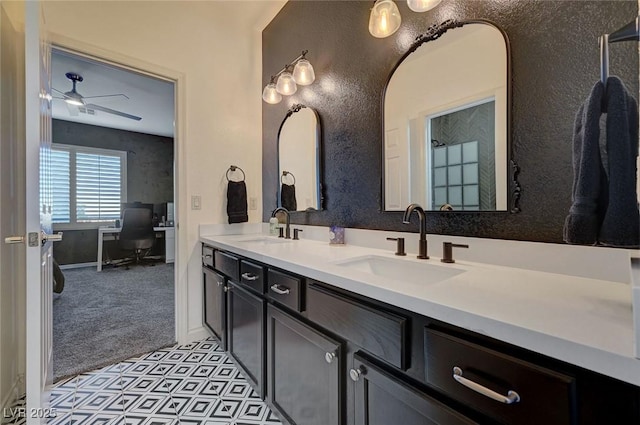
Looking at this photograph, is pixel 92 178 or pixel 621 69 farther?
pixel 92 178

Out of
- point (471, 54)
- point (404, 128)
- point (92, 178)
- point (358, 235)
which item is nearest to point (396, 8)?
point (471, 54)

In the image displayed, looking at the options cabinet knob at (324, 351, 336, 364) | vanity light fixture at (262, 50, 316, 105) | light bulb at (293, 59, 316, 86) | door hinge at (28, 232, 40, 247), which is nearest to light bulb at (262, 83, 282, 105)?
vanity light fixture at (262, 50, 316, 105)

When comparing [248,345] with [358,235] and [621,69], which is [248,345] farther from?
[621,69]

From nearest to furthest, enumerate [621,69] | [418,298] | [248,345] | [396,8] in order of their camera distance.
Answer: [418,298]
[621,69]
[396,8]
[248,345]

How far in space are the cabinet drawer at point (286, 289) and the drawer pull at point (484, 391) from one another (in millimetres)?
603

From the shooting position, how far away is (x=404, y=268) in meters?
1.17

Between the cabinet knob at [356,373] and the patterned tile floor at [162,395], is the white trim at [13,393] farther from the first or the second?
the cabinet knob at [356,373]

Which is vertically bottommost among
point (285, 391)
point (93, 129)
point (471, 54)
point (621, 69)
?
point (285, 391)

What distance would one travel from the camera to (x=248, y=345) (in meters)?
1.50

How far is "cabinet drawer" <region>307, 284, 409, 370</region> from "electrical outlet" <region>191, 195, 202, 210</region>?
158 cm

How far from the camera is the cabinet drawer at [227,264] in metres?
1.60

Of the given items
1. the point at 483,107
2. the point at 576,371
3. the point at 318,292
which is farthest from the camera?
the point at 483,107

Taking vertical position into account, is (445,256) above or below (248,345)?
above

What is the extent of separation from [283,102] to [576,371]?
2.31m
